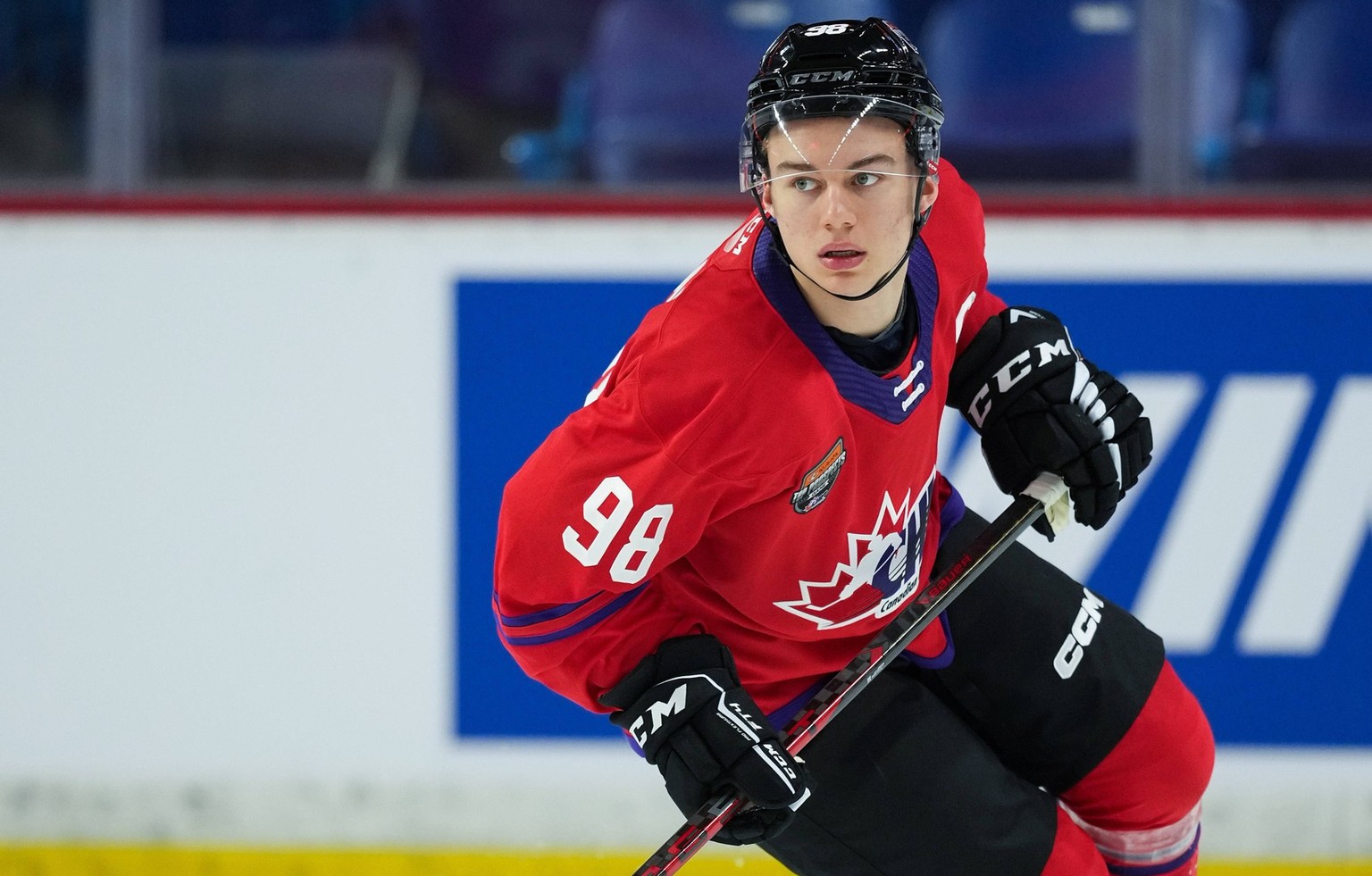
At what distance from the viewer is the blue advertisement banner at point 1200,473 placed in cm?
246

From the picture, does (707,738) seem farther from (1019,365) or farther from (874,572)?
(1019,365)

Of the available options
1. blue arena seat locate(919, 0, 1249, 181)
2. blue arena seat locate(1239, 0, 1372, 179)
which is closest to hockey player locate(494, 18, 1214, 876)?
blue arena seat locate(919, 0, 1249, 181)

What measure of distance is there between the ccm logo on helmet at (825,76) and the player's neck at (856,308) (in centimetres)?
18

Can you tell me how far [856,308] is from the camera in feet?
4.98

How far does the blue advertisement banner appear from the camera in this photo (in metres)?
2.46

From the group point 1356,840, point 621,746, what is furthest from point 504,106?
point 1356,840

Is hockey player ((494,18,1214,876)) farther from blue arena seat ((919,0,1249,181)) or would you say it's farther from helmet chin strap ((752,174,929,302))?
blue arena seat ((919,0,1249,181))

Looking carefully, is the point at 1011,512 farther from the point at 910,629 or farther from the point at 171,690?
the point at 171,690

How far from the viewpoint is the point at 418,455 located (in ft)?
8.25

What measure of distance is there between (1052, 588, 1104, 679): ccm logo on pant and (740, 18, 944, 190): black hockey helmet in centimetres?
58

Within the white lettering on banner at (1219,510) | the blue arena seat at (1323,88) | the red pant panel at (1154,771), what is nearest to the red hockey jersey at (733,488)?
the red pant panel at (1154,771)

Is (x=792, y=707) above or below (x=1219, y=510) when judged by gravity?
below

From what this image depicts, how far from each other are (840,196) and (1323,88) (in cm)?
154

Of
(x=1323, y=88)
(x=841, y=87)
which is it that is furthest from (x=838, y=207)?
(x=1323, y=88)
